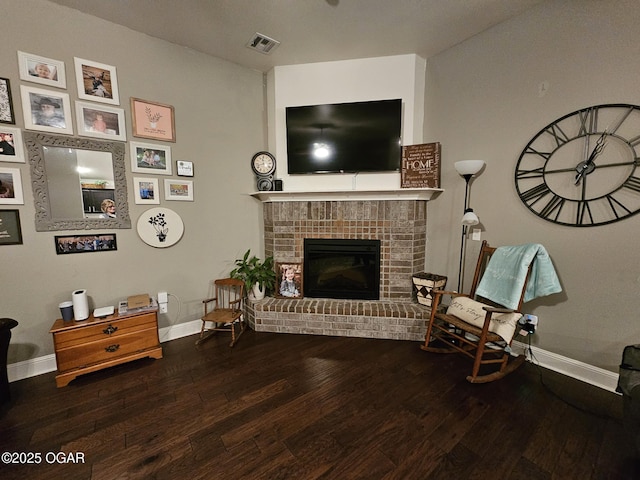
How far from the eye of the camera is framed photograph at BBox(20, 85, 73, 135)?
184 cm

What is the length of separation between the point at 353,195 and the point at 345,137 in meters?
0.62

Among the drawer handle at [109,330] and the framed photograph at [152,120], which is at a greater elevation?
the framed photograph at [152,120]

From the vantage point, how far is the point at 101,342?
76.6 inches

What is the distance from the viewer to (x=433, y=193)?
2.69 m

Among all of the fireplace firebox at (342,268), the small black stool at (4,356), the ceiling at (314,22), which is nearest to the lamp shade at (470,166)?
the fireplace firebox at (342,268)

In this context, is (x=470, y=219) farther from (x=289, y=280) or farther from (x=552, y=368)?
(x=289, y=280)

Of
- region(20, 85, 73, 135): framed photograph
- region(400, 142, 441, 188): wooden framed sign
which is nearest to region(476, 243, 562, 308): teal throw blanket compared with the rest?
region(400, 142, 441, 188): wooden framed sign

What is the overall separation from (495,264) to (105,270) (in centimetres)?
334

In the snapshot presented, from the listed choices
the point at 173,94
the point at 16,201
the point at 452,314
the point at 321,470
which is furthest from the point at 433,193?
the point at 16,201

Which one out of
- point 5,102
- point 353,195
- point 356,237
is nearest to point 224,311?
point 356,237

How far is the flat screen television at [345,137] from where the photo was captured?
2.62 meters

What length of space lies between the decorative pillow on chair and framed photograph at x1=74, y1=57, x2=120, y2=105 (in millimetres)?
3384

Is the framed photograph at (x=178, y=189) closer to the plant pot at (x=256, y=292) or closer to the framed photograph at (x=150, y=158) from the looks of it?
the framed photograph at (x=150, y=158)

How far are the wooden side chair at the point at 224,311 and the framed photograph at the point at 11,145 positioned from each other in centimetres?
173
